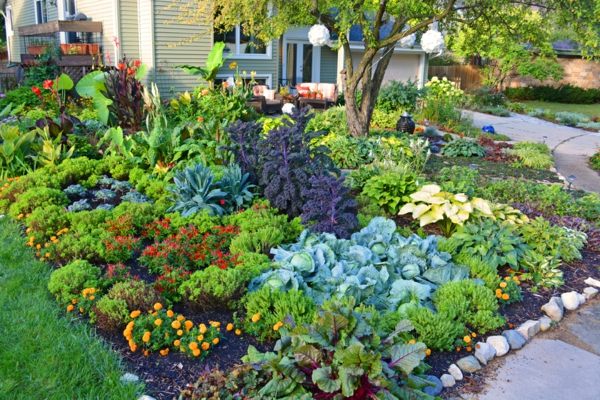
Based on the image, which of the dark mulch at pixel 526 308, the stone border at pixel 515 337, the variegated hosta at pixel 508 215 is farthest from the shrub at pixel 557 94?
the stone border at pixel 515 337

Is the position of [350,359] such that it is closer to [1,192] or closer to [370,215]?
[370,215]

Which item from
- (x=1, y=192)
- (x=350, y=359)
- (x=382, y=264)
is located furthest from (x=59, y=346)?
(x=1, y=192)

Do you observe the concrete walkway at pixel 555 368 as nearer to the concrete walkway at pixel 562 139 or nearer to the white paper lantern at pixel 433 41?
the concrete walkway at pixel 562 139

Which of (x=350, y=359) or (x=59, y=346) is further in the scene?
(x=59, y=346)

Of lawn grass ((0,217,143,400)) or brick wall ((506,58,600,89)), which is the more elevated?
brick wall ((506,58,600,89))

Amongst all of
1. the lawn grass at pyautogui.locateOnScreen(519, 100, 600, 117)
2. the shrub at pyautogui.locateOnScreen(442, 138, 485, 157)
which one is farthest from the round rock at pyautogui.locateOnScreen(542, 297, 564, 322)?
the lawn grass at pyautogui.locateOnScreen(519, 100, 600, 117)

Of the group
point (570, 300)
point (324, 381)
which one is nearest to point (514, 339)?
point (570, 300)

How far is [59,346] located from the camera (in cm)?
319

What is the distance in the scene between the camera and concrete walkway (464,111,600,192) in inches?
362

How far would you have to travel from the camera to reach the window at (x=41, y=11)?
19528 mm

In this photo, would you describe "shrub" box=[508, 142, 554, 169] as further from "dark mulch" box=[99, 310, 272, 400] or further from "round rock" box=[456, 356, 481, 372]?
"dark mulch" box=[99, 310, 272, 400]

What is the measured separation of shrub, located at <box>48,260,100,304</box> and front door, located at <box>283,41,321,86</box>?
1466 centimetres

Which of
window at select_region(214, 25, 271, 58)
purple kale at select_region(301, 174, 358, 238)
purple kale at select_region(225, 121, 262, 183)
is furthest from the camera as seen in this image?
window at select_region(214, 25, 271, 58)

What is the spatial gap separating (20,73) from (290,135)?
44.4ft
